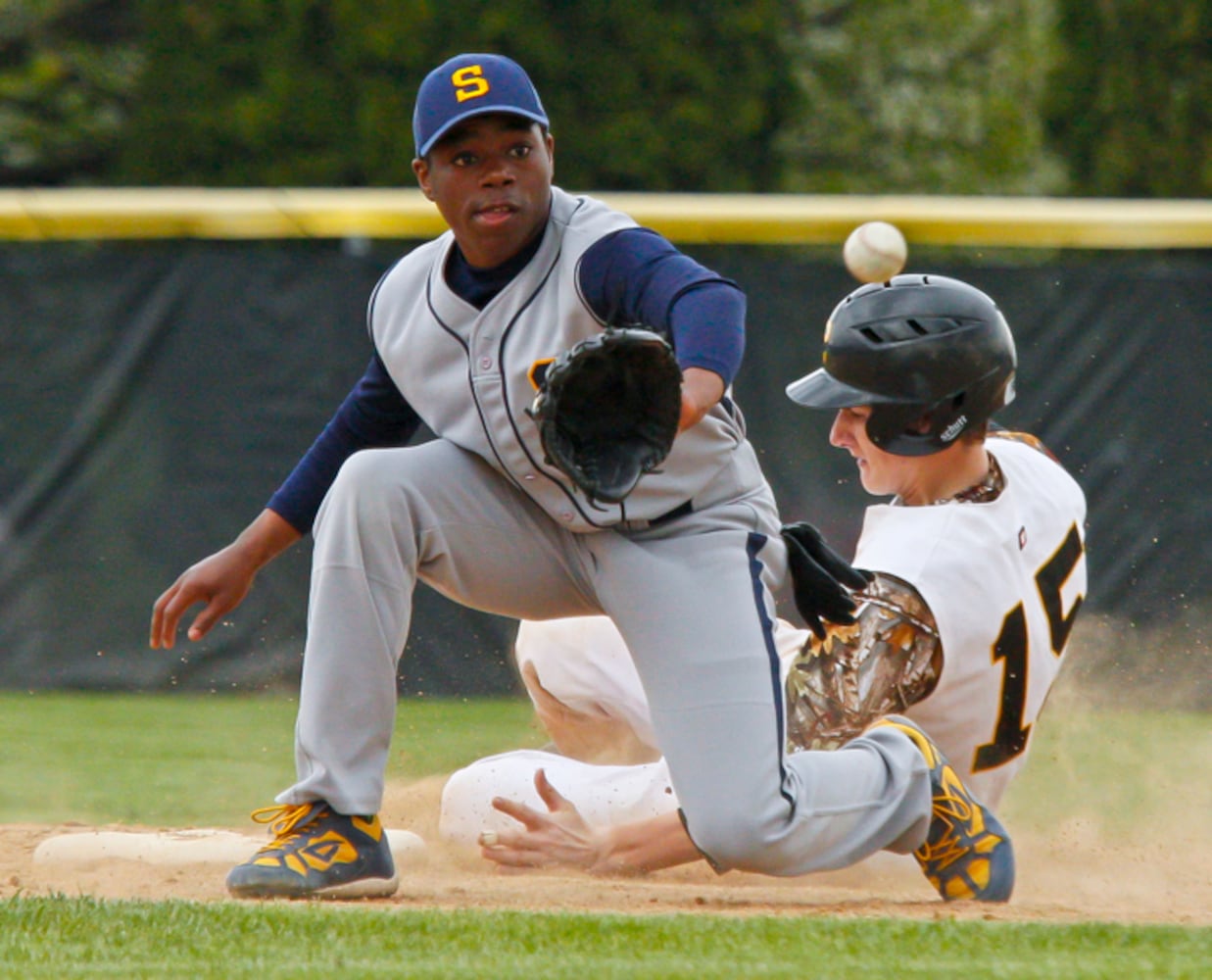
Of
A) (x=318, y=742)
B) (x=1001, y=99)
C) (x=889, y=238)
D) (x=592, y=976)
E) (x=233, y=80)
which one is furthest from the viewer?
(x=1001, y=99)

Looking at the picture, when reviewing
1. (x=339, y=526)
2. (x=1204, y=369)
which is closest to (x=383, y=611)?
(x=339, y=526)

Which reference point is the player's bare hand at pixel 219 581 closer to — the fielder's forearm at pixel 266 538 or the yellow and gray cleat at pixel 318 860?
the fielder's forearm at pixel 266 538

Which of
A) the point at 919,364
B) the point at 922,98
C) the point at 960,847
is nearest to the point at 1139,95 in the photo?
the point at 922,98

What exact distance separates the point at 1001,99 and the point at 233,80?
7.27m

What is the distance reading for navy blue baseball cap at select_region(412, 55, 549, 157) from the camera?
3.41 m

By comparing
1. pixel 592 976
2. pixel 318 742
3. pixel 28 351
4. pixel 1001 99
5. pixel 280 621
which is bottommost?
pixel 1001 99

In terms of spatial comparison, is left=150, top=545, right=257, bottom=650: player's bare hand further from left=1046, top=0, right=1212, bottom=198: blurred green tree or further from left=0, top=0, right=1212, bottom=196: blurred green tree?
left=1046, top=0, right=1212, bottom=198: blurred green tree

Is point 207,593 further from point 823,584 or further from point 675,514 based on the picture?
point 823,584

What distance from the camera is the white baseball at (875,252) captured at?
7.26 meters

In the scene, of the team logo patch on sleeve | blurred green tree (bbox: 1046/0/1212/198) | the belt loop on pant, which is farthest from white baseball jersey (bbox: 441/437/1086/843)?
blurred green tree (bbox: 1046/0/1212/198)

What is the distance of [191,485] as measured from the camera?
314 inches

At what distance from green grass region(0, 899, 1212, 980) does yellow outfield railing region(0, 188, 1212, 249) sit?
5.26 metres

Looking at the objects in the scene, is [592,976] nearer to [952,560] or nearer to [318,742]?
[318,742]

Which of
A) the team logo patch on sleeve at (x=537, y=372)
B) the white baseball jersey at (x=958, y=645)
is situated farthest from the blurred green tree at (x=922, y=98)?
the team logo patch on sleeve at (x=537, y=372)
